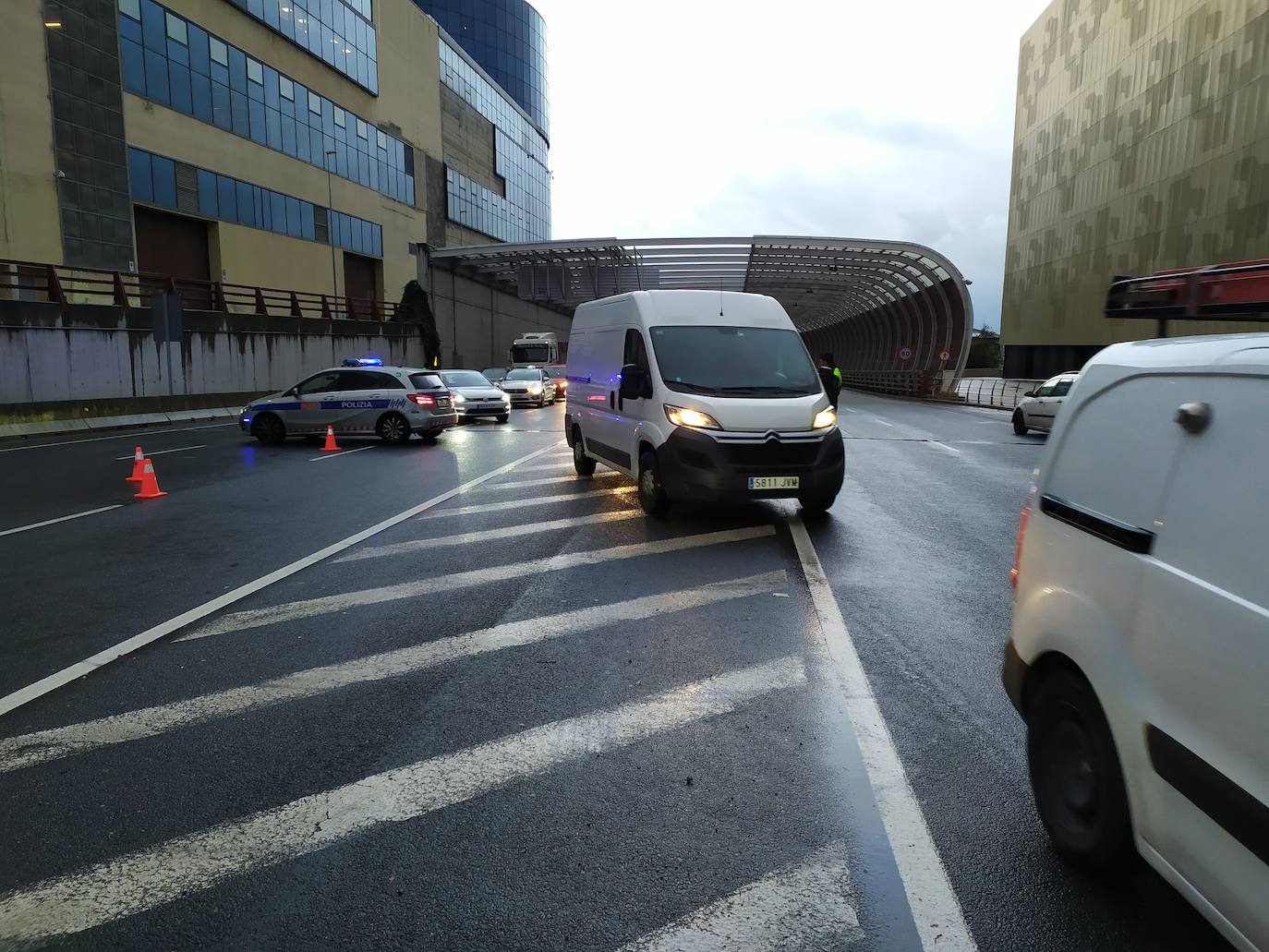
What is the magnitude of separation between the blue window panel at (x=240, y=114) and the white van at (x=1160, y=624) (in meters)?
40.1

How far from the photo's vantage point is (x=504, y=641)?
16.8 feet

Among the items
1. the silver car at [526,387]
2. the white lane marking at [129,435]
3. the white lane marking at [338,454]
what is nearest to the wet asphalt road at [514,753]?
the white lane marking at [338,454]

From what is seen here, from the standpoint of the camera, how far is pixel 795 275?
44.7 meters

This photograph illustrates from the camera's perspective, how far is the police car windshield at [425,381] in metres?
17.6

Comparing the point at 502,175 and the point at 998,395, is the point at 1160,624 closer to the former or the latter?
the point at 998,395

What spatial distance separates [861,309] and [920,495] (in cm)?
4533

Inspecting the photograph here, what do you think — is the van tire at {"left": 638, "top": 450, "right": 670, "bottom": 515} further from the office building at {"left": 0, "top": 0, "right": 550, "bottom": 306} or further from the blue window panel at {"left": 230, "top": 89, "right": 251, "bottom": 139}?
the blue window panel at {"left": 230, "top": 89, "right": 251, "bottom": 139}

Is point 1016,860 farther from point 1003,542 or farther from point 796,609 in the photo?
point 1003,542

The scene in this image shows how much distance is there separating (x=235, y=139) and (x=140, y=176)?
19.9 feet

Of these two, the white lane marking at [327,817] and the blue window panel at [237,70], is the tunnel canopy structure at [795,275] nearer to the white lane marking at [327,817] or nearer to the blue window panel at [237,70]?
the blue window panel at [237,70]

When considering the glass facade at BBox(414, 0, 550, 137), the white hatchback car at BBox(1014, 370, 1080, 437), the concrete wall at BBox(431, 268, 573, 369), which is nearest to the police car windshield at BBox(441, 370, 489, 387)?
the white hatchback car at BBox(1014, 370, 1080, 437)

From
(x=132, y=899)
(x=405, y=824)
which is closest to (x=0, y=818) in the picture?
(x=132, y=899)


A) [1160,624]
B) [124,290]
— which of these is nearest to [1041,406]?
[1160,624]

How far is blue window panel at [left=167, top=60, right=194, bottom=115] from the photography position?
3208 cm
